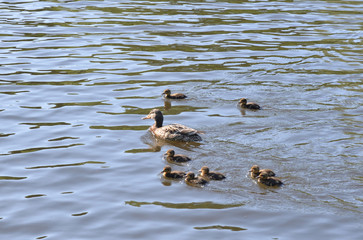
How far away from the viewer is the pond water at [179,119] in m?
9.95

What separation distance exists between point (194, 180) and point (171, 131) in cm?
230

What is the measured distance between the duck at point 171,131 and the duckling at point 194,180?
1.79 metres

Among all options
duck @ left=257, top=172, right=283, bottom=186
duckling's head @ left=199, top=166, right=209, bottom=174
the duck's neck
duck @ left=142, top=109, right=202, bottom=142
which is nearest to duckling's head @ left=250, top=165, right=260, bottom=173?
duck @ left=257, top=172, right=283, bottom=186

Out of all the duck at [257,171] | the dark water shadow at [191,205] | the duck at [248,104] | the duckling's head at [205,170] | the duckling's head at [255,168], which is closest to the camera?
the dark water shadow at [191,205]

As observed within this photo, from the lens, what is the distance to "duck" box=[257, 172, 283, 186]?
416 inches

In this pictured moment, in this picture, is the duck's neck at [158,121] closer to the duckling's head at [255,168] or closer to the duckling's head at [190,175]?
the duckling's head at [190,175]

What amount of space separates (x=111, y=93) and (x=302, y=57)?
5.33 m

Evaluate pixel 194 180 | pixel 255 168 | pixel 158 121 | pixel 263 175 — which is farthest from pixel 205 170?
pixel 158 121

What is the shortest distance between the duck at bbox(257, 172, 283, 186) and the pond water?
10 centimetres

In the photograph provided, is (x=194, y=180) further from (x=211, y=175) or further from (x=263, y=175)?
(x=263, y=175)

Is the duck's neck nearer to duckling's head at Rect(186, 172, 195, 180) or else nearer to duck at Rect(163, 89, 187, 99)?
duck at Rect(163, 89, 187, 99)

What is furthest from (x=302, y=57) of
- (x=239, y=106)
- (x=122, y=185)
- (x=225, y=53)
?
(x=122, y=185)

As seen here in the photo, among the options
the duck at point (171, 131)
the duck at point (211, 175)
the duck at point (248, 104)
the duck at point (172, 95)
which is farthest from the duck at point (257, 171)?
the duck at point (172, 95)

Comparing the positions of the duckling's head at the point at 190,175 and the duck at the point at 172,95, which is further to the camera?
the duck at the point at 172,95
